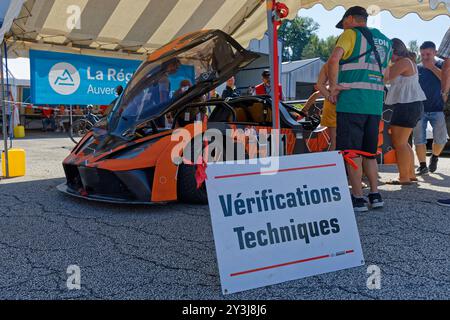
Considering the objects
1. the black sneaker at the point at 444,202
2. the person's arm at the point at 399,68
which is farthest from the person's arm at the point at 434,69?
the black sneaker at the point at 444,202

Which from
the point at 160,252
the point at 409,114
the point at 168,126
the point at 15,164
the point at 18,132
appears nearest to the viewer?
the point at 160,252

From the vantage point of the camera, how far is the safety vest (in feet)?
11.4

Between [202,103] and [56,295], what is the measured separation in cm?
244

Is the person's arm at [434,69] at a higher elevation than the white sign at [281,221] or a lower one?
higher

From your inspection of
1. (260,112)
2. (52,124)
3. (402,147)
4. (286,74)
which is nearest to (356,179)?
(260,112)

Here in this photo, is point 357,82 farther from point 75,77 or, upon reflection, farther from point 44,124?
point 44,124

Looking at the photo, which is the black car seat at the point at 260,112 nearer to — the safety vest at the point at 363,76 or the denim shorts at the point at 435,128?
the safety vest at the point at 363,76

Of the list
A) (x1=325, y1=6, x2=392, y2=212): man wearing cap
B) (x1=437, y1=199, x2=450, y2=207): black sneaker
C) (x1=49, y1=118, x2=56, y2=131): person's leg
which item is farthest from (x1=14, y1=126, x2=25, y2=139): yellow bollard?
(x1=437, y1=199, x2=450, y2=207): black sneaker

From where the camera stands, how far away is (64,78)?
7469mm

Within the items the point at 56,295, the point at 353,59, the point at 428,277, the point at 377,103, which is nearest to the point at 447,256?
the point at 428,277

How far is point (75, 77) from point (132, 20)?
1780mm

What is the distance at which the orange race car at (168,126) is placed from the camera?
3670 mm

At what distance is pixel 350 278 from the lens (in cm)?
231

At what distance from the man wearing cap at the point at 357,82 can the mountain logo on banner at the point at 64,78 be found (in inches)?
210
